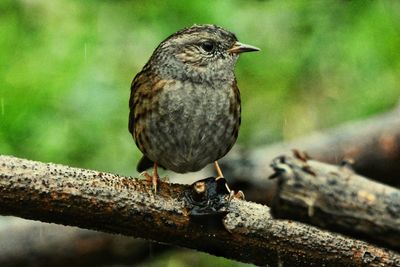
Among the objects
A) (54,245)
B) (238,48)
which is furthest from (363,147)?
(54,245)

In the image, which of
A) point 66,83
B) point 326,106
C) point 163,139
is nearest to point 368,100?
point 326,106

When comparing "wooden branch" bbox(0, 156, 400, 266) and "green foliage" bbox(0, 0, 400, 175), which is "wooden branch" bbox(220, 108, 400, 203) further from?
"wooden branch" bbox(0, 156, 400, 266)

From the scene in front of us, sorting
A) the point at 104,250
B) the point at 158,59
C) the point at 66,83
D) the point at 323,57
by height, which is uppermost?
the point at 323,57

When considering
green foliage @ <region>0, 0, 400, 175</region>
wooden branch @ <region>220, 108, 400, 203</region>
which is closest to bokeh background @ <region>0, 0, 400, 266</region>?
green foliage @ <region>0, 0, 400, 175</region>

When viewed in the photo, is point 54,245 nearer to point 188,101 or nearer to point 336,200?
point 188,101

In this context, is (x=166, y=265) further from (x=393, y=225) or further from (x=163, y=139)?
(x=393, y=225)

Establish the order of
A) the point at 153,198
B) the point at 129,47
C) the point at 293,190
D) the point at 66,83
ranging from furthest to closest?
the point at 129,47 < the point at 66,83 < the point at 153,198 < the point at 293,190

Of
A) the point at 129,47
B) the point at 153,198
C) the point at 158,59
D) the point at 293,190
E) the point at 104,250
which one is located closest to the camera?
the point at 293,190
